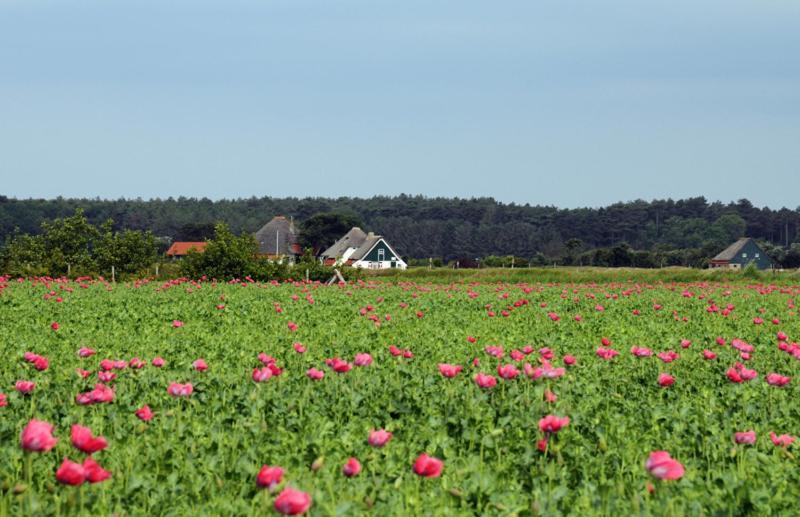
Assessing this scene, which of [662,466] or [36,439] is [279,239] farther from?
[662,466]

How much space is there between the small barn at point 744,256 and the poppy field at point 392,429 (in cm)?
9818

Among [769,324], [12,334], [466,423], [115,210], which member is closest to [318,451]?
[466,423]

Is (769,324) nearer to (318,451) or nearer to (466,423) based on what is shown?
(466,423)

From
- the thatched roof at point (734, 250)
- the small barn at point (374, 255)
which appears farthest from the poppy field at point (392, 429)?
the thatched roof at point (734, 250)

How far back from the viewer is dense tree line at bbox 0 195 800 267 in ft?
485

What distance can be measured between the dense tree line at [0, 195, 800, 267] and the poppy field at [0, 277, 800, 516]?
122 metres

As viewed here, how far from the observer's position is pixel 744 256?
104312mm

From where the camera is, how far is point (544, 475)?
5.43 meters

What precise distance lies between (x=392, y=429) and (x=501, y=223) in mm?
159724

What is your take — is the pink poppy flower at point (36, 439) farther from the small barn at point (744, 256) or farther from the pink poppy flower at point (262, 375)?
the small barn at point (744, 256)

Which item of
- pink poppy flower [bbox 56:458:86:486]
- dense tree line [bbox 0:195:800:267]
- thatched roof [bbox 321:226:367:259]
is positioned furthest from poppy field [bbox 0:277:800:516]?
dense tree line [bbox 0:195:800:267]

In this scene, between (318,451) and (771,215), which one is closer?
(318,451)

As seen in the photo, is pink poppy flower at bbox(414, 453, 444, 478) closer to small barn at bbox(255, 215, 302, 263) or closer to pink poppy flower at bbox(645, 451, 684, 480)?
pink poppy flower at bbox(645, 451, 684, 480)

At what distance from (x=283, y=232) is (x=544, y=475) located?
4522 inches
